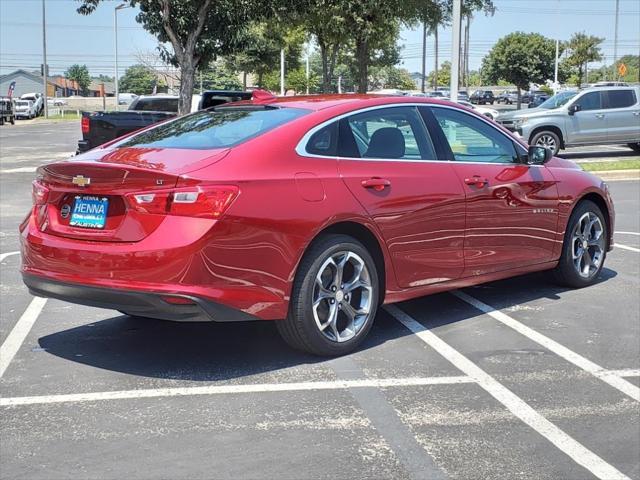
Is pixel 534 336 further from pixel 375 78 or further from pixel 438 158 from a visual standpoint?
pixel 375 78

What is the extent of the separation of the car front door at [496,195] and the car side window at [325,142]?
0.95m

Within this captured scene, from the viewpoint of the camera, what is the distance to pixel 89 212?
184 inches

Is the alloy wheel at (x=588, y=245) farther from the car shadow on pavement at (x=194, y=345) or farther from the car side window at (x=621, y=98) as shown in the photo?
the car side window at (x=621, y=98)

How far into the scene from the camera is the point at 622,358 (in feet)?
17.0

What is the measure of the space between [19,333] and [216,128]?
1989 mm

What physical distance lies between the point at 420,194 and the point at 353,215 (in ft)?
2.17

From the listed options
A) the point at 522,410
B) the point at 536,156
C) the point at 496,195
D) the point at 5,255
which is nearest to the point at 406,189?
the point at 496,195

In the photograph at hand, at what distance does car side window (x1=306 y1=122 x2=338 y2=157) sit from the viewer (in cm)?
501

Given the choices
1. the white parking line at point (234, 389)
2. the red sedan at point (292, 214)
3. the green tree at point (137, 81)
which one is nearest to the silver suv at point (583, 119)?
the red sedan at point (292, 214)

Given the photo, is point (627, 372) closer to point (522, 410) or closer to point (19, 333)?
point (522, 410)

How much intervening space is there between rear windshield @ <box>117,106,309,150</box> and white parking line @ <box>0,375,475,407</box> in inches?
56.3

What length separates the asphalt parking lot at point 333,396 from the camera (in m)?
3.61

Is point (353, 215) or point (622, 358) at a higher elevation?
point (353, 215)

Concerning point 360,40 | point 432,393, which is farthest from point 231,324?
point 360,40
